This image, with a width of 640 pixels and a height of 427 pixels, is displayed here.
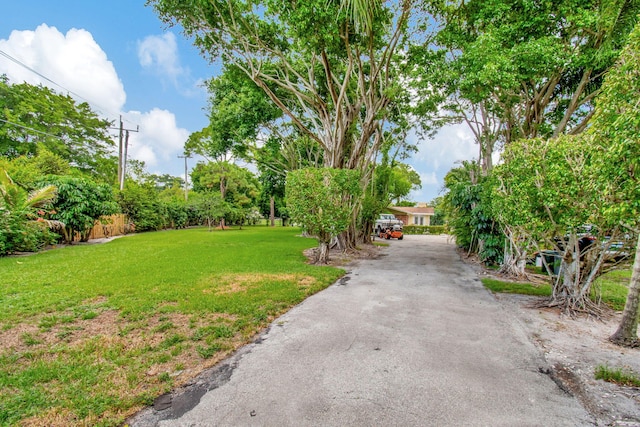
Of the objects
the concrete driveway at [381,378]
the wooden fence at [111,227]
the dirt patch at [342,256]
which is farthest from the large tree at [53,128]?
the concrete driveway at [381,378]

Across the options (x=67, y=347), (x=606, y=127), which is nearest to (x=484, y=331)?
(x=606, y=127)

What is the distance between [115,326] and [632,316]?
6.30 metres

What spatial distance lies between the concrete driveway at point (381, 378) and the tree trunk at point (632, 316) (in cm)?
101

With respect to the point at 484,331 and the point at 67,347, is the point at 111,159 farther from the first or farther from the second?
the point at 484,331

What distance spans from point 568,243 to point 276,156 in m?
15.0

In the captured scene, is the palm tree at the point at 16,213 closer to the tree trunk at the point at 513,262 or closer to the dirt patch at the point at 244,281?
the dirt patch at the point at 244,281

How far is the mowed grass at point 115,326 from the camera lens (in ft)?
7.25

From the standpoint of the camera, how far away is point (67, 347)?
9.92ft

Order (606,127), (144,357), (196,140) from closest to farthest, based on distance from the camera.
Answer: (144,357) < (606,127) < (196,140)

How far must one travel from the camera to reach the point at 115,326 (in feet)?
11.8

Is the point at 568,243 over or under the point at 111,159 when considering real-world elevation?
under

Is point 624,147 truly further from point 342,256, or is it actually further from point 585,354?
point 342,256

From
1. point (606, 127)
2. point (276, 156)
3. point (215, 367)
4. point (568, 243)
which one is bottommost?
point (215, 367)

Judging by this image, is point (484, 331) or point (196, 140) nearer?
point (484, 331)
